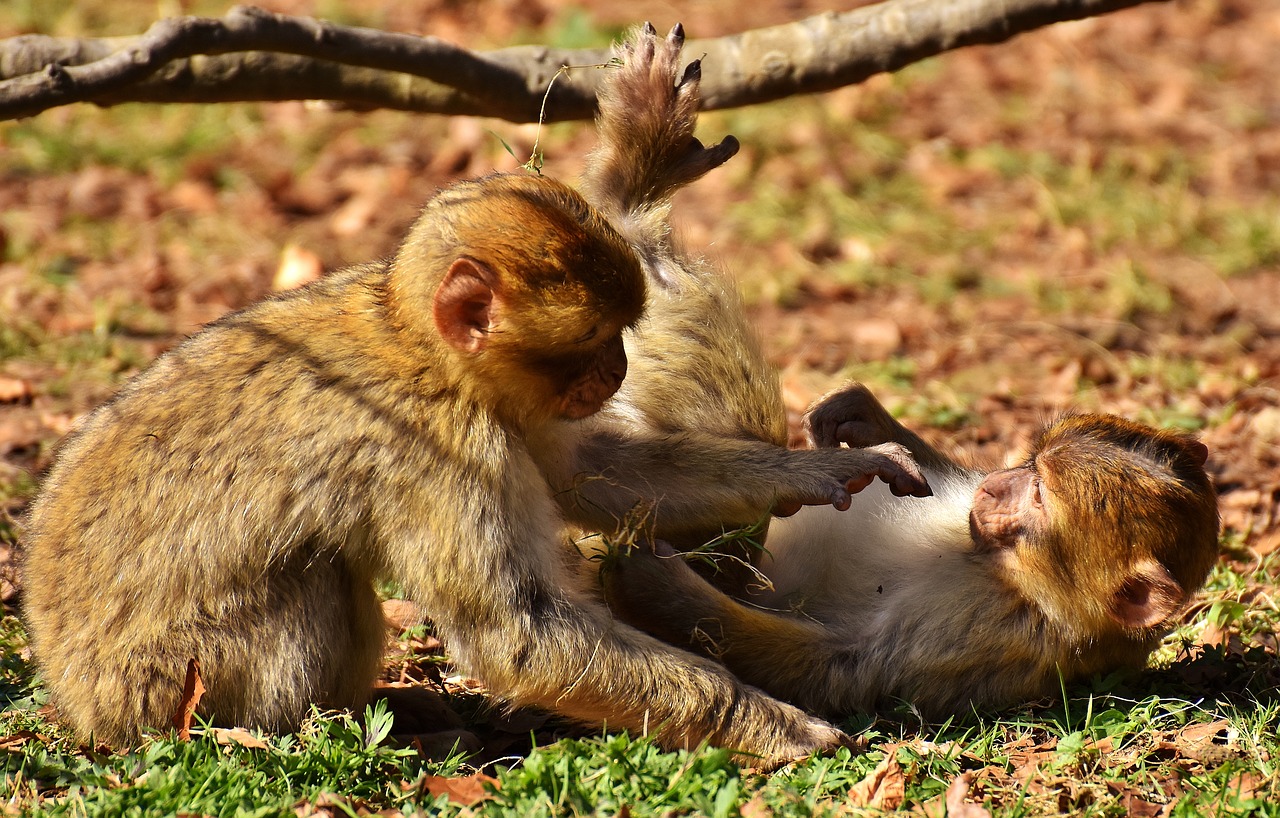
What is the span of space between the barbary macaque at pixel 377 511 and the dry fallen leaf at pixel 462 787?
0.91ft

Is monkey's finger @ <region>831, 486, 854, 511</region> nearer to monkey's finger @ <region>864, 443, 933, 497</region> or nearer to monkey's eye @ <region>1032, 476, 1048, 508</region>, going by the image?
monkey's finger @ <region>864, 443, 933, 497</region>

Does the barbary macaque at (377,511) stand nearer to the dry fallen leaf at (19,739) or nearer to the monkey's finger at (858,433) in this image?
the dry fallen leaf at (19,739)

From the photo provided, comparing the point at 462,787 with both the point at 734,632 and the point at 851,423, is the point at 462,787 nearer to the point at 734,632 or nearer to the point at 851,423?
the point at 734,632

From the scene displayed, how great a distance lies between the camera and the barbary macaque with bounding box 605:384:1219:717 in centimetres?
413

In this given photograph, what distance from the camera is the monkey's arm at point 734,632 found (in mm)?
4113

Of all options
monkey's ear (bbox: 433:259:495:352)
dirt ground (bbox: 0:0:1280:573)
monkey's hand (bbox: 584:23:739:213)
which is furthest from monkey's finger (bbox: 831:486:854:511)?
dirt ground (bbox: 0:0:1280:573)

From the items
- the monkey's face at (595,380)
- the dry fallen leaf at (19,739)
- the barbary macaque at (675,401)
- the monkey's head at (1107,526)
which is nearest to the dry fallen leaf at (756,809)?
the barbary macaque at (675,401)

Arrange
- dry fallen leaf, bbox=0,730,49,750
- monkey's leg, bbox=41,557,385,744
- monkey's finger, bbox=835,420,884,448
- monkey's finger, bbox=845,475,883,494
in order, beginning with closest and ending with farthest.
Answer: monkey's leg, bbox=41,557,385,744
dry fallen leaf, bbox=0,730,49,750
monkey's finger, bbox=845,475,883,494
monkey's finger, bbox=835,420,884,448

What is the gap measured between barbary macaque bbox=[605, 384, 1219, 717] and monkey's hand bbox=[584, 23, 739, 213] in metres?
1.45

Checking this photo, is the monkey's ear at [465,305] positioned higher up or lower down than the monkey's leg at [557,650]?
higher up

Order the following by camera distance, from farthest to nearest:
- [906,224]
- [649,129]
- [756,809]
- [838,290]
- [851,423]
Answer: [906,224]
[838,290]
[851,423]
[649,129]
[756,809]

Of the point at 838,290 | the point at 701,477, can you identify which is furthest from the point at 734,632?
the point at 838,290

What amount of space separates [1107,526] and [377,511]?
221 centimetres

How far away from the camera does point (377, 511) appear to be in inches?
145
